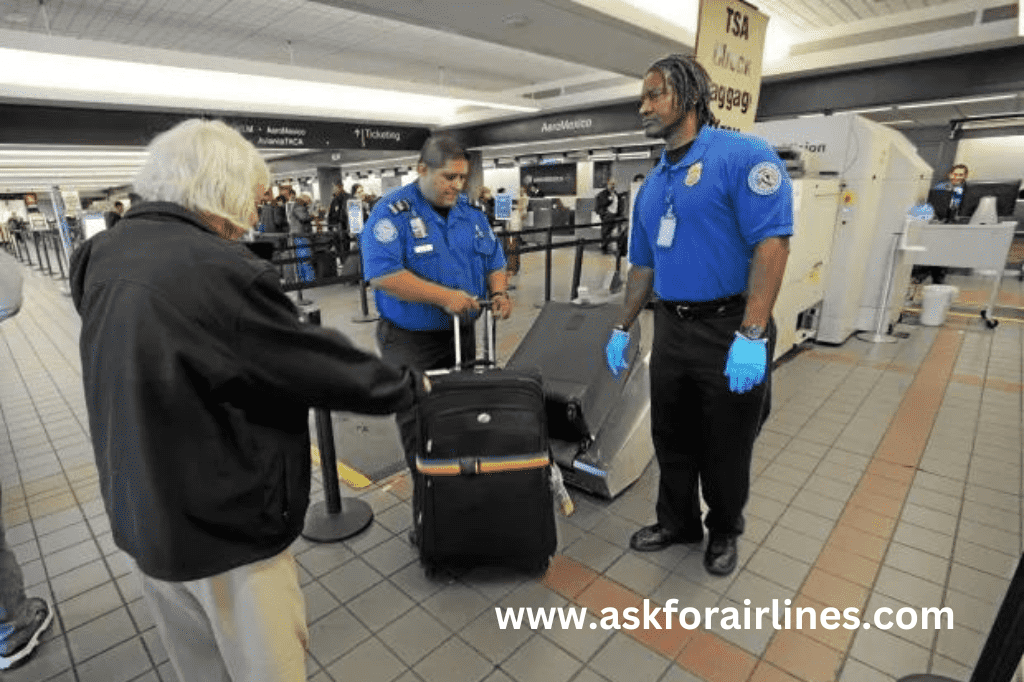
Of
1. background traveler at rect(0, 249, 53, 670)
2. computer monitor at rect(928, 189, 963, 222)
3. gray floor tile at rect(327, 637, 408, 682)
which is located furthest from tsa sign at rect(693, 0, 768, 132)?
computer monitor at rect(928, 189, 963, 222)

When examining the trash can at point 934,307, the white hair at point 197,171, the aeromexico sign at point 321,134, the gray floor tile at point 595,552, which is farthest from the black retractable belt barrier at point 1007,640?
the aeromexico sign at point 321,134

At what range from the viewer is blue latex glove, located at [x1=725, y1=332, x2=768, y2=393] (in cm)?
175

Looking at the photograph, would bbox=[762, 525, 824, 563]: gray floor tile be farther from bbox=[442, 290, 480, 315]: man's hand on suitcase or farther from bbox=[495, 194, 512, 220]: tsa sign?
bbox=[495, 194, 512, 220]: tsa sign

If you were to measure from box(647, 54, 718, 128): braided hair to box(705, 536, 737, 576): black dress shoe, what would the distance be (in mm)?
1686

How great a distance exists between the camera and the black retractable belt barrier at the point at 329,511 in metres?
2.41

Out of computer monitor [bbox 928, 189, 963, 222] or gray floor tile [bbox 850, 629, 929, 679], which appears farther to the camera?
computer monitor [bbox 928, 189, 963, 222]

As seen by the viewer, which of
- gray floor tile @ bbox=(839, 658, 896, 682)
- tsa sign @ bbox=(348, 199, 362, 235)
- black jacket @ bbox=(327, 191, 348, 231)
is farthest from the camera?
black jacket @ bbox=(327, 191, 348, 231)

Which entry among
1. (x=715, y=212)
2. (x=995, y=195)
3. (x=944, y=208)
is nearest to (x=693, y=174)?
(x=715, y=212)

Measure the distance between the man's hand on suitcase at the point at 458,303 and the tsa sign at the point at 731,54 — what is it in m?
1.71

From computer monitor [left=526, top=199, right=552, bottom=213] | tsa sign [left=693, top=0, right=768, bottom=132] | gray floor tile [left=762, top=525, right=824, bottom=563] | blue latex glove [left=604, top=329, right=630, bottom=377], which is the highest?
tsa sign [left=693, top=0, right=768, bottom=132]

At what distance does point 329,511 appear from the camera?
8.28 ft

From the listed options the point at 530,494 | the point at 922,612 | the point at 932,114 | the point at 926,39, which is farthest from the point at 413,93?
the point at 932,114

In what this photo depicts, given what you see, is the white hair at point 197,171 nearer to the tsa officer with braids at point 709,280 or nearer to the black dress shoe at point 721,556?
the tsa officer with braids at point 709,280

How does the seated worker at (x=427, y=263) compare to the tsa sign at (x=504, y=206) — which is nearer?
the seated worker at (x=427, y=263)
